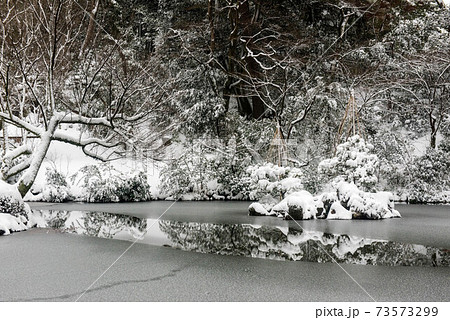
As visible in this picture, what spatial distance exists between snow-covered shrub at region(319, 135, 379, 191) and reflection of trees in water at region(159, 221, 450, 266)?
Answer: 322 cm

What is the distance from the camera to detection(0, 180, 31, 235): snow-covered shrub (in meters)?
6.27

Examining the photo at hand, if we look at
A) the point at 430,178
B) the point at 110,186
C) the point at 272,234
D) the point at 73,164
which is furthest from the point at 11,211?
the point at 430,178

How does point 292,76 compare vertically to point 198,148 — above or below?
above

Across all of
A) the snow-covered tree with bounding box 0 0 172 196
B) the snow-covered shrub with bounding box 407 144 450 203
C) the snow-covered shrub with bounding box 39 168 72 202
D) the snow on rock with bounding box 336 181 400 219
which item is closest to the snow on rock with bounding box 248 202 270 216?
the snow on rock with bounding box 336 181 400 219

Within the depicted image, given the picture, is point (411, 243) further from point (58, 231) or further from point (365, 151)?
point (58, 231)

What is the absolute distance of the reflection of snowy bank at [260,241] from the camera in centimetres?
455

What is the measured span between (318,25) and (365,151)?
8.09m

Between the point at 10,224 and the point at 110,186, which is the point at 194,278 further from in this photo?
the point at 110,186

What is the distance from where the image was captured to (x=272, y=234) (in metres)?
6.21

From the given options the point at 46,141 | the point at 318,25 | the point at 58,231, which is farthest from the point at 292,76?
the point at 58,231

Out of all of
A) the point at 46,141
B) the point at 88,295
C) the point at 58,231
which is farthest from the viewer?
the point at 46,141

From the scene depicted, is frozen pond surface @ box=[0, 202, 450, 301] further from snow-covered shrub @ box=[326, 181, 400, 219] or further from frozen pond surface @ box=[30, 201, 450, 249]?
snow-covered shrub @ box=[326, 181, 400, 219]

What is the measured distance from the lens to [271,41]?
13656mm

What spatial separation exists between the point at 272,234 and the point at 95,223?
360 centimetres
